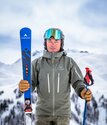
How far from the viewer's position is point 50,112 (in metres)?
7.55

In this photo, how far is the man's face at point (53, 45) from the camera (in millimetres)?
7689

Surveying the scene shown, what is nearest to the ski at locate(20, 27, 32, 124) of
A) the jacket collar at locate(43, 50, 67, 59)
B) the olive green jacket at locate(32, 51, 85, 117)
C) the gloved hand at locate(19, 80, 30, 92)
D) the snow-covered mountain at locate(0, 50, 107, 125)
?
the gloved hand at locate(19, 80, 30, 92)

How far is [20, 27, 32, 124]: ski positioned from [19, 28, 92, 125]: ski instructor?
0.68 feet

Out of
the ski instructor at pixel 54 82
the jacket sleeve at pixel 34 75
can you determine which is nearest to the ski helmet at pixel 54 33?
the ski instructor at pixel 54 82

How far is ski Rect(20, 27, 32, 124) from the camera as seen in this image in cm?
707

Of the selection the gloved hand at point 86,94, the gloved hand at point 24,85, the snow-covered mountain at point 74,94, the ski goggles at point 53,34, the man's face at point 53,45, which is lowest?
the snow-covered mountain at point 74,94

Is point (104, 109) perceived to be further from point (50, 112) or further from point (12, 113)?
point (50, 112)

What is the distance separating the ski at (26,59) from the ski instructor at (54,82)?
0.21m

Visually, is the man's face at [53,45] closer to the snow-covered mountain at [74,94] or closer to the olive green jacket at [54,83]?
the olive green jacket at [54,83]

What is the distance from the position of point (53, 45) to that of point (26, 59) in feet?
2.01

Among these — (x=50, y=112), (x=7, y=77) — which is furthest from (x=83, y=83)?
(x=7, y=77)

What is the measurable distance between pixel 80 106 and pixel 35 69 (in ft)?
385

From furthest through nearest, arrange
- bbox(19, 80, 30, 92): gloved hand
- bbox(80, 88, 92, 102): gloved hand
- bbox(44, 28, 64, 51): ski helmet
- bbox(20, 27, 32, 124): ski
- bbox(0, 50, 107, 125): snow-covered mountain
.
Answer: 1. bbox(0, 50, 107, 125): snow-covered mountain
2. bbox(44, 28, 64, 51): ski helmet
3. bbox(80, 88, 92, 102): gloved hand
4. bbox(19, 80, 30, 92): gloved hand
5. bbox(20, 27, 32, 124): ski

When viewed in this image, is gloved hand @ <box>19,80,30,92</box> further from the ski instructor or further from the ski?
the ski instructor
